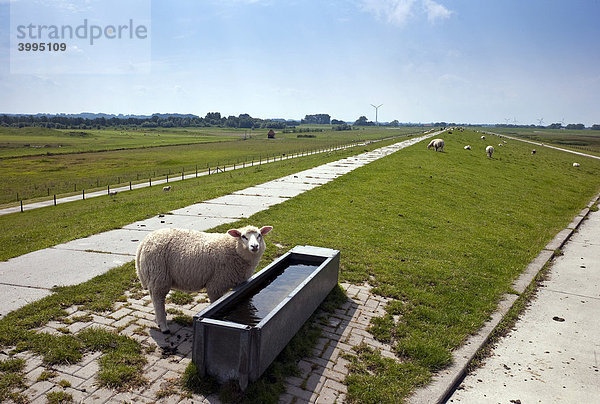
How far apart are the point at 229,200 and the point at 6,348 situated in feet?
33.5

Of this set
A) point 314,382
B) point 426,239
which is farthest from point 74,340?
point 426,239

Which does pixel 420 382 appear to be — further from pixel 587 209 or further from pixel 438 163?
pixel 438 163

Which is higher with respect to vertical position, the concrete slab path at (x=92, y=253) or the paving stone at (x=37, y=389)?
the concrete slab path at (x=92, y=253)

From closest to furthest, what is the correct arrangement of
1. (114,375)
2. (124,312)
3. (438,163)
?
1. (114,375)
2. (124,312)
3. (438,163)

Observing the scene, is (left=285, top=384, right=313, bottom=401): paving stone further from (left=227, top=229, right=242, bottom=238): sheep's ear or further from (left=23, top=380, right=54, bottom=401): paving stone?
(left=23, top=380, right=54, bottom=401): paving stone

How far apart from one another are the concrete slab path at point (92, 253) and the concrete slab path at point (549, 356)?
684 centimetres

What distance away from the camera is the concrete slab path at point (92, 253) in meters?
6.62

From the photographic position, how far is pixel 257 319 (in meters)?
5.16

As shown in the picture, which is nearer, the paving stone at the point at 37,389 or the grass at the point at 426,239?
the paving stone at the point at 37,389

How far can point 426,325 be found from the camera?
5926 millimetres

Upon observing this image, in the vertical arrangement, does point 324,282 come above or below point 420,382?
above

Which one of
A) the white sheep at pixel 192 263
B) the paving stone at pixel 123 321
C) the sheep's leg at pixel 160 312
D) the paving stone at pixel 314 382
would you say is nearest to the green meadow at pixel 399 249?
the paving stone at pixel 314 382

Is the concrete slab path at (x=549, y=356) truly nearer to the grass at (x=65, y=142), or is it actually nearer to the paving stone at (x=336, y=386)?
the paving stone at (x=336, y=386)

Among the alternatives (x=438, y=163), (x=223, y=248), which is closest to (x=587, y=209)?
(x=438, y=163)
